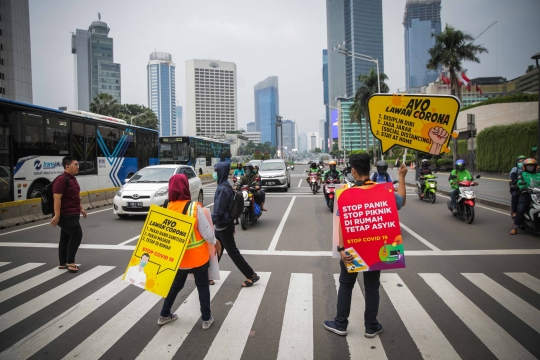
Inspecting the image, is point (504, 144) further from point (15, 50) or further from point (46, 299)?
point (15, 50)

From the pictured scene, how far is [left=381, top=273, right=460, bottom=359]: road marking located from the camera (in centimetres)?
318

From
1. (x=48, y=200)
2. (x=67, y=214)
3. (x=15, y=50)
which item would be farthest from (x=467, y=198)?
(x=15, y=50)

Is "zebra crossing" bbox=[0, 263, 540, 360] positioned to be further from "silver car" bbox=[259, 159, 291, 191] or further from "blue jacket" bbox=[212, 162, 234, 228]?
"silver car" bbox=[259, 159, 291, 191]

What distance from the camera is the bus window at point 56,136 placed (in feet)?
40.9

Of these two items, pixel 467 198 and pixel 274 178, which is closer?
pixel 467 198

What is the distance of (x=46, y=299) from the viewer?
4551 millimetres

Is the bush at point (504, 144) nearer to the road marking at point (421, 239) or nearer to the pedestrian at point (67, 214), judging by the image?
the road marking at point (421, 239)

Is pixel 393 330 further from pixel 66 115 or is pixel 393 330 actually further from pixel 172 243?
pixel 66 115

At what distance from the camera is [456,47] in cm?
3153

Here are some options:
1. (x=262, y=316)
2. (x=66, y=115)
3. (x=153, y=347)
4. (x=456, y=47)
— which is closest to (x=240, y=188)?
(x=262, y=316)

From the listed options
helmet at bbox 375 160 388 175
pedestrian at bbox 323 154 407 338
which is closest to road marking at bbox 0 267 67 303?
pedestrian at bbox 323 154 407 338

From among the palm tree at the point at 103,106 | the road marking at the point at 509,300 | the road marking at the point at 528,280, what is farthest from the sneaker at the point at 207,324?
the palm tree at the point at 103,106

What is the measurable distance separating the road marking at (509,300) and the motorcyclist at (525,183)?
365 cm

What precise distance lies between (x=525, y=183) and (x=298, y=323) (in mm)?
6701
